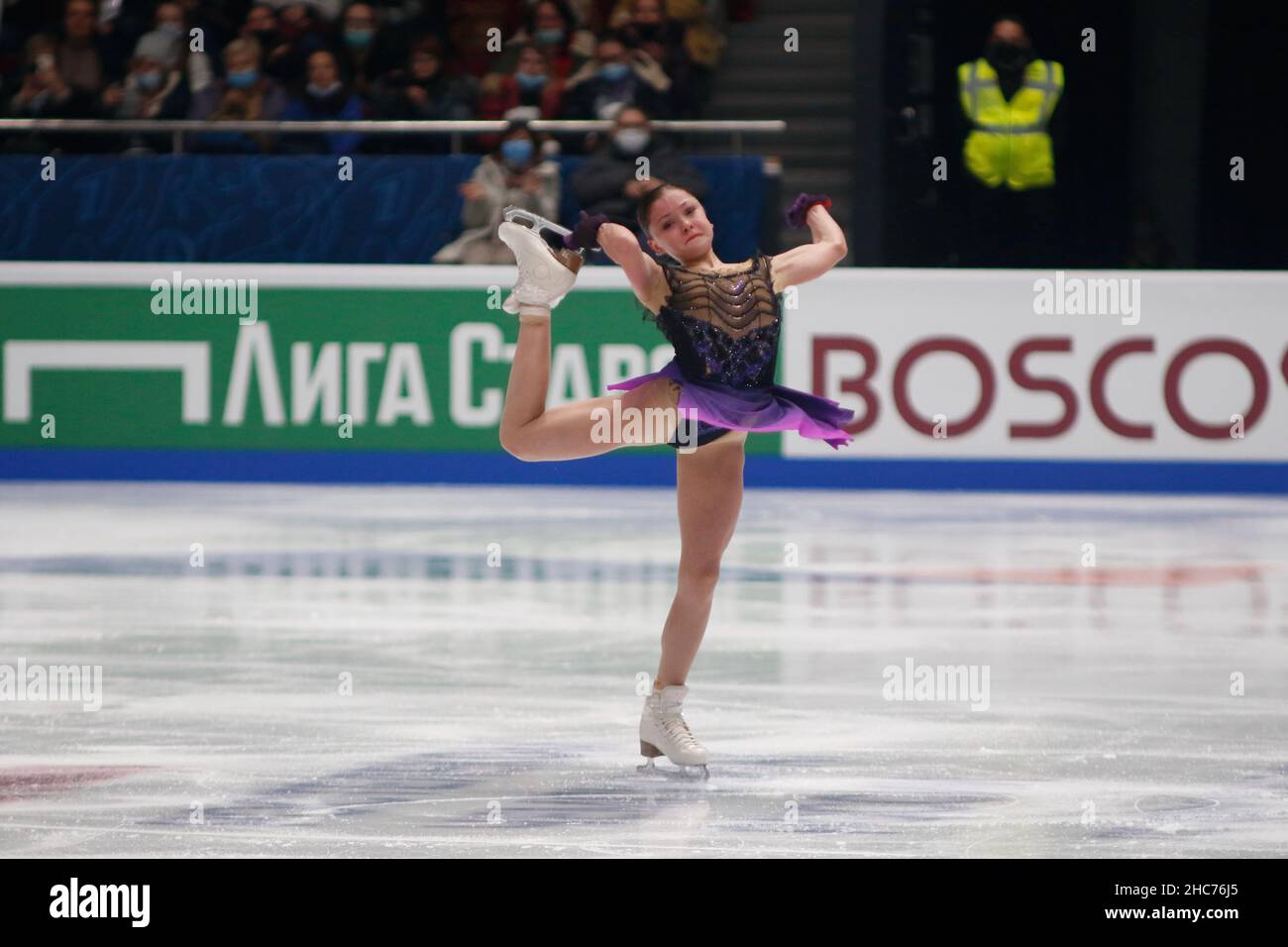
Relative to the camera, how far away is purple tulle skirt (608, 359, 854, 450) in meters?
4.77

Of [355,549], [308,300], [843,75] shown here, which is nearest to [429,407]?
[308,300]

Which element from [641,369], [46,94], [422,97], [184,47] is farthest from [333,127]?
[641,369]

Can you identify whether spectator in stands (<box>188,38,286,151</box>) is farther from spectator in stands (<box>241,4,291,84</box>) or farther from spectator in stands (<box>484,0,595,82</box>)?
spectator in stands (<box>484,0,595,82</box>)

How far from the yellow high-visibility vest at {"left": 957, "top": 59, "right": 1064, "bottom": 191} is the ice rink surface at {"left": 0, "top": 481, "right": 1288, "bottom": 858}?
226 cm

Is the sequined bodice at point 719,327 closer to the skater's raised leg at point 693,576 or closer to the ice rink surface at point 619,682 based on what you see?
the skater's raised leg at point 693,576

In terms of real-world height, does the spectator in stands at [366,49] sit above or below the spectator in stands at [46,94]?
above

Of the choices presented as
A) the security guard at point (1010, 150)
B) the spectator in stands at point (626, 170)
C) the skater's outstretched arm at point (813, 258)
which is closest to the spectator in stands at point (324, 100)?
the spectator in stands at point (626, 170)

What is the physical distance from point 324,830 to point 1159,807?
1.92m

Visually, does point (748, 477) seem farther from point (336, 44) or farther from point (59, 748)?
point (59, 748)

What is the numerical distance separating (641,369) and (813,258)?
605cm

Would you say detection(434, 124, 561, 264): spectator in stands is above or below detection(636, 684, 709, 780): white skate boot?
above

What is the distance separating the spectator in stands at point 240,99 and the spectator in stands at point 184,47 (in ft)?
0.25

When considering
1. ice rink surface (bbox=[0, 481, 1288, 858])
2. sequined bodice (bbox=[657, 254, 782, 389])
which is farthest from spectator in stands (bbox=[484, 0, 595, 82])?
sequined bodice (bbox=[657, 254, 782, 389])

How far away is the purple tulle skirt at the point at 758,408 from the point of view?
4766mm
